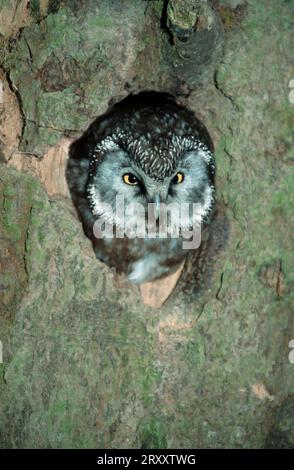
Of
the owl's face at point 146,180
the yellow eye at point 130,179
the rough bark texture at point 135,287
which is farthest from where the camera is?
the yellow eye at point 130,179

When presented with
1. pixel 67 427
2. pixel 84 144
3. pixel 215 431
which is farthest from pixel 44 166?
pixel 215 431

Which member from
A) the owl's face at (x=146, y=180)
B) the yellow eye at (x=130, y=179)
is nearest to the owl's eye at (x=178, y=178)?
the owl's face at (x=146, y=180)

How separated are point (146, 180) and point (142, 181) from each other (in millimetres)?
78

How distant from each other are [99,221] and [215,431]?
107 cm

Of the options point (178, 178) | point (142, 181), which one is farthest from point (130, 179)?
point (178, 178)

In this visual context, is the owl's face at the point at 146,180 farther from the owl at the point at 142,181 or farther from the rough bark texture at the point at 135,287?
the rough bark texture at the point at 135,287

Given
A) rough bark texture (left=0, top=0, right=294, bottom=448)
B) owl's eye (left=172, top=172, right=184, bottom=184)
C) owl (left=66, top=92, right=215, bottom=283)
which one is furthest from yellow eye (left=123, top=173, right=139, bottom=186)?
rough bark texture (left=0, top=0, right=294, bottom=448)

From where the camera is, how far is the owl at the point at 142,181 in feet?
9.29

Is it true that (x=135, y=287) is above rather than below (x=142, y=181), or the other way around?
below

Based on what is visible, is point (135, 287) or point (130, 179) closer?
point (135, 287)

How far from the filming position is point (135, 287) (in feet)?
9.16

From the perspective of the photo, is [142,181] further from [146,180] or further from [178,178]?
[178,178]

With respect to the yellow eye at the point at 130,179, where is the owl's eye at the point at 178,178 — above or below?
above

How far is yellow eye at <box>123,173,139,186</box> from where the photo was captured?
116 inches
